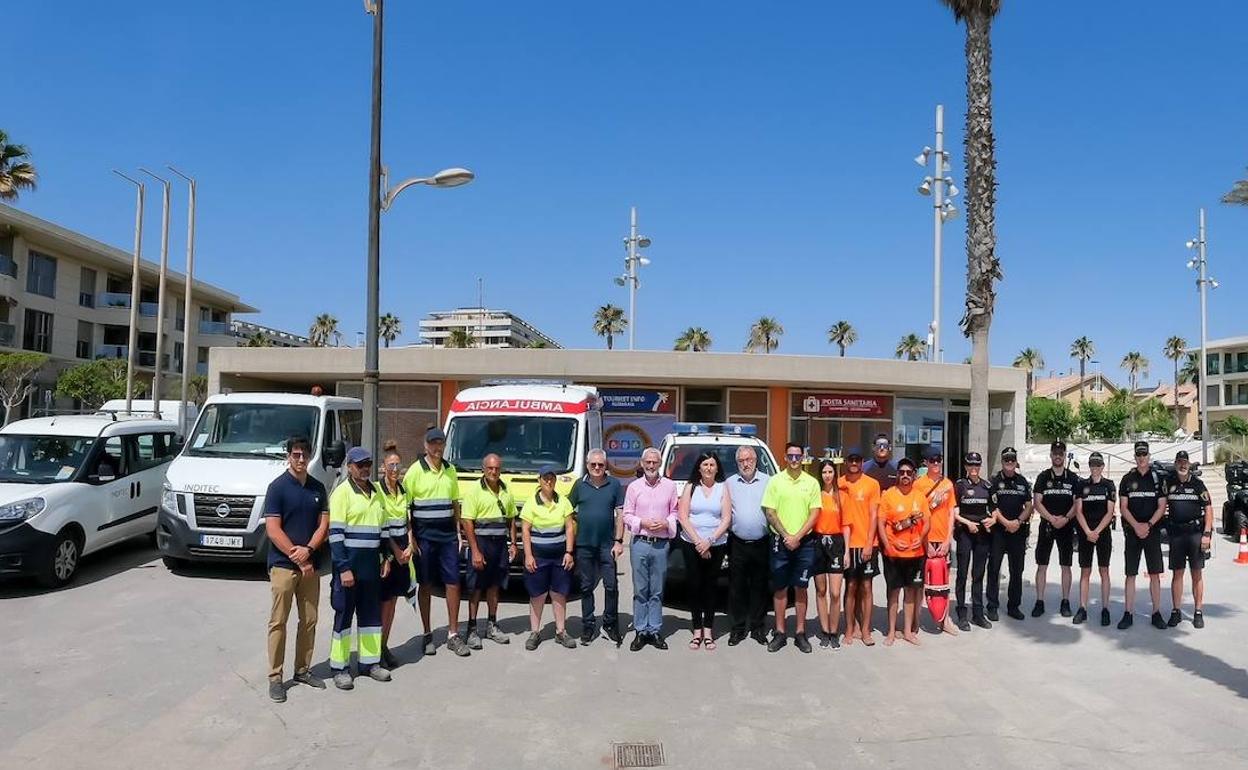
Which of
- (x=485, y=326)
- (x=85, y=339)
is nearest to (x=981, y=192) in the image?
(x=85, y=339)

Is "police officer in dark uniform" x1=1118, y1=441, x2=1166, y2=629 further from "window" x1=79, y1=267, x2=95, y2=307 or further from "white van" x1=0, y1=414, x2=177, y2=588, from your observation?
"window" x1=79, y1=267, x2=95, y2=307

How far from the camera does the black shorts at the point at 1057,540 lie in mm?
8492

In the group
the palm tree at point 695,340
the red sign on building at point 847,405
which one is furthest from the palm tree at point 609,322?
the red sign on building at point 847,405

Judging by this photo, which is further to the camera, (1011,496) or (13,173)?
(13,173)

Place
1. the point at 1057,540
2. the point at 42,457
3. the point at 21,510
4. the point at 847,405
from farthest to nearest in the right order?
the point at 847,405, the point at 42,457, the point at 21,510, the point at 1057,540

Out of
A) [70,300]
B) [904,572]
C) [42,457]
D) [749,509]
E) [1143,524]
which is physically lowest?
[904,572]

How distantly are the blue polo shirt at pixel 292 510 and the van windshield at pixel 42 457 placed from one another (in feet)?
18.2

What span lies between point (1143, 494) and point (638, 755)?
246 inches

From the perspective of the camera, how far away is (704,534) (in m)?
7.56

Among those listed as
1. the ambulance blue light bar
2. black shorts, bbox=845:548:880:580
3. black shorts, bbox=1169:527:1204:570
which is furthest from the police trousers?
black shorts, bbox=1169:527:1204:570

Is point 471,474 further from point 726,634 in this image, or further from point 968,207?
point 968,207

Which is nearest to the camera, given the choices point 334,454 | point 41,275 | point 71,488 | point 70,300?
point 71,488

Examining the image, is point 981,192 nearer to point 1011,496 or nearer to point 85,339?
point 1011,496

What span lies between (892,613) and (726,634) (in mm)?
1565
